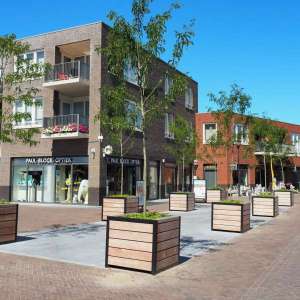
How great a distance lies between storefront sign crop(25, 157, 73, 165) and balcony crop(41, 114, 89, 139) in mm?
1343

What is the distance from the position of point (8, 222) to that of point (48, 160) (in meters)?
15.4

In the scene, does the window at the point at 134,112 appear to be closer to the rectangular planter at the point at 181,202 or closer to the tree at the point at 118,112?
the tree at the point at 118,112

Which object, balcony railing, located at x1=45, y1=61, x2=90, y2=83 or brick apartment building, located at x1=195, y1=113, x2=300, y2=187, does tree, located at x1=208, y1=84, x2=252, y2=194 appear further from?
brick apartment building, located at x1=195, y1=113, x2=300, y2=187

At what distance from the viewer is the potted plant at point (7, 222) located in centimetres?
1023

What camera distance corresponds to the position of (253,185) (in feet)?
146

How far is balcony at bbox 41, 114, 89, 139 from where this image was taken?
23.6 m

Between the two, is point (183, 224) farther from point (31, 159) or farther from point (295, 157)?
point (295, 157)

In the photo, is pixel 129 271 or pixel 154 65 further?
pixel 154 65

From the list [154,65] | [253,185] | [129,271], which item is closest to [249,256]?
[129,271]

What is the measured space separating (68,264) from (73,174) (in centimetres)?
1668

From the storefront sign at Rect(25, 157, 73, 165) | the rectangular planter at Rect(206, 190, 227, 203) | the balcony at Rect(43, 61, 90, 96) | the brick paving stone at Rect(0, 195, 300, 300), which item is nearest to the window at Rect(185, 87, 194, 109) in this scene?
the rectangular planter at Rect(206, 190, 227, 203)

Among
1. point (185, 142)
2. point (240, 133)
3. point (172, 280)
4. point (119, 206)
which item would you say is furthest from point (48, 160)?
point (172, 280)

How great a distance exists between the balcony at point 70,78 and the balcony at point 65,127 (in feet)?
5.69

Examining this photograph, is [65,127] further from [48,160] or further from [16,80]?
[16,80]
